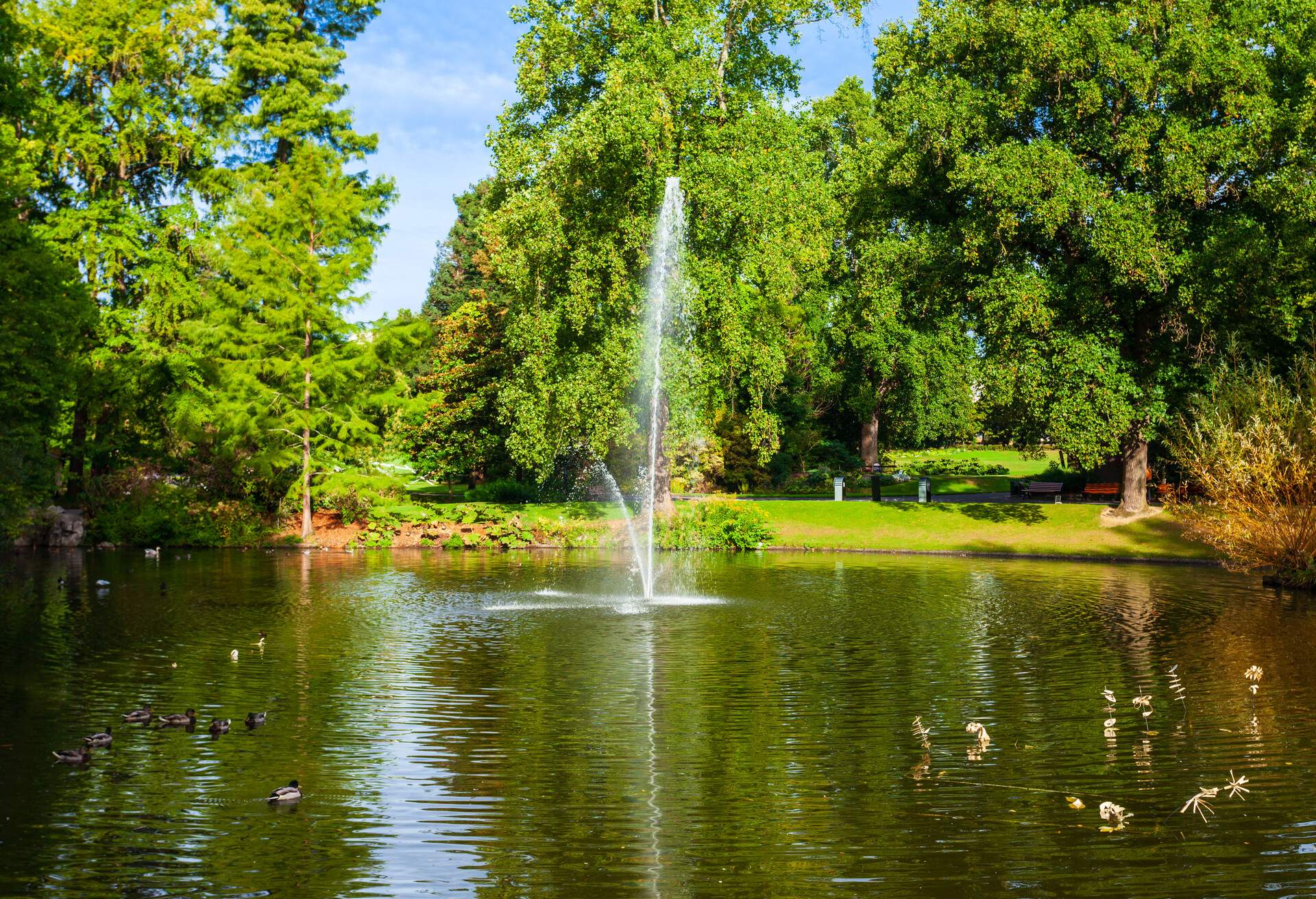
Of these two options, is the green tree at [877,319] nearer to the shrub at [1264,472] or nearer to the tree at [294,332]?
the shrub at [1264,472]

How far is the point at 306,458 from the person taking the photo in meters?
40.0

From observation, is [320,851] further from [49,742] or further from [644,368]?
[644,368]

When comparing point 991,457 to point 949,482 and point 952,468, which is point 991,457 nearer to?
point 952,468

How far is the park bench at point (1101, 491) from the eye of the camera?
44.2m

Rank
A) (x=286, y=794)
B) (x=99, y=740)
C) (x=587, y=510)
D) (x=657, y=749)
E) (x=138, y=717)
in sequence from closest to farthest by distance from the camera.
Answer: (x=286, y=794) → (x=99, y=740) → (x=657, y=749) → (x=138, y=717) → (x=587, y=510)

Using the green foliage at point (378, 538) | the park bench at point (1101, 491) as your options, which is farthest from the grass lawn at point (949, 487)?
the green foliage at point (378, 538)

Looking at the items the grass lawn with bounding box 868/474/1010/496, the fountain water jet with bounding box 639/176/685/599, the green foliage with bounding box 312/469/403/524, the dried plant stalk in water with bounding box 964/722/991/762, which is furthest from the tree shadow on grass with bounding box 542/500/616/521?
the dried plant stalk in water with bounding box 964/722/991/762

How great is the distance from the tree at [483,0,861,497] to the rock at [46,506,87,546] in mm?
15149

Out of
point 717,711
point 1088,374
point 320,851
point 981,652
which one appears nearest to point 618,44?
point 1088,374

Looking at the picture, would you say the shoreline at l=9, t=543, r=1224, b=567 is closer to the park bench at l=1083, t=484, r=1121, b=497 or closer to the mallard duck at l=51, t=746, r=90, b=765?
the park bench at l=1083, t=484, r=1121, b=497

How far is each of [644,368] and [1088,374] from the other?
14.3 m

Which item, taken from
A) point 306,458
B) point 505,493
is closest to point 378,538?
point 306,458

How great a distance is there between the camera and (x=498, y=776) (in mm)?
11125

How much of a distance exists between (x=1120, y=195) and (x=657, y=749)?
95.8 ft
